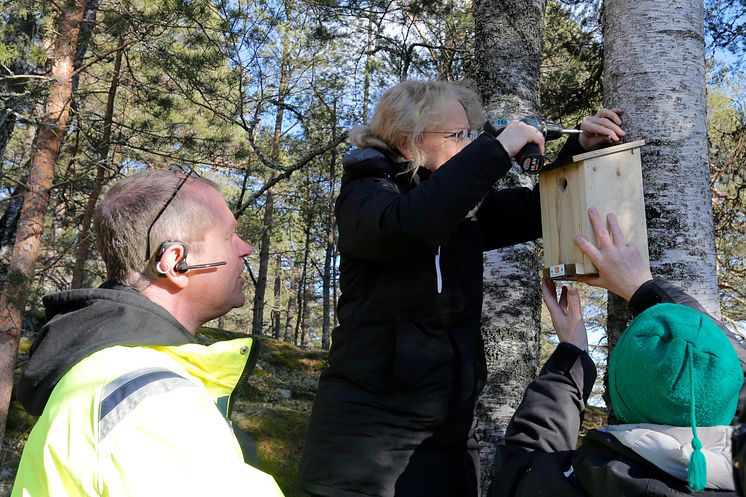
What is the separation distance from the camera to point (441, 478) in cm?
197

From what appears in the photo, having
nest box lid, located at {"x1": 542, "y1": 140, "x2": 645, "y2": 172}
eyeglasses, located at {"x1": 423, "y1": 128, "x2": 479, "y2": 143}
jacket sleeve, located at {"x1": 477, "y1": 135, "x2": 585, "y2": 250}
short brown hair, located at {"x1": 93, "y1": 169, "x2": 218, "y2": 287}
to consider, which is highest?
eyeglasses, located at {"x1": 423, "y1": 128, "x2": 479, "y2": 143}

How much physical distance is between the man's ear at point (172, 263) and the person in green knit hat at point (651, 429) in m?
0.97

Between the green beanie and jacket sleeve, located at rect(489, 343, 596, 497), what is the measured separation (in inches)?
10.8

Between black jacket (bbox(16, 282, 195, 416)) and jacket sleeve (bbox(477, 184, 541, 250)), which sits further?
jacket sleeve (bbox(477, 184, 541, 250))

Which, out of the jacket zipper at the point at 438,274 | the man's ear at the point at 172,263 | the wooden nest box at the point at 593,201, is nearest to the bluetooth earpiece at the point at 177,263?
the man's ear at the point at 172,263

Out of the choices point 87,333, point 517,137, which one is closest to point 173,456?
point 87,333

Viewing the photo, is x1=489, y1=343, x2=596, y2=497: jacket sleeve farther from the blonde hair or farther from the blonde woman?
the blonde hair

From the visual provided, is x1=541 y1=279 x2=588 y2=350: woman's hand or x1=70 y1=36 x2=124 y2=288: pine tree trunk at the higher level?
x1=70 y1=36 x2=124 y2=288: pine tree trunk

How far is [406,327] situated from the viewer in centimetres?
202

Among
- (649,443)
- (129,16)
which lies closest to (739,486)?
(649,443)

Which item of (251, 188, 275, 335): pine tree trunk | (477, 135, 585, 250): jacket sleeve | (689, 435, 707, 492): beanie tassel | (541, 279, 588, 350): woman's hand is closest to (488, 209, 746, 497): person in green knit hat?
(689, 435, 707, 492): beanie tassel

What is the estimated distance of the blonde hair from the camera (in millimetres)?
2273

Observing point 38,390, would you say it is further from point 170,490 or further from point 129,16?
point 129,16

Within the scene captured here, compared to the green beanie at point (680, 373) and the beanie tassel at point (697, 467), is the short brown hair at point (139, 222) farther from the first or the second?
the beanie tassel at point (697, 467)
